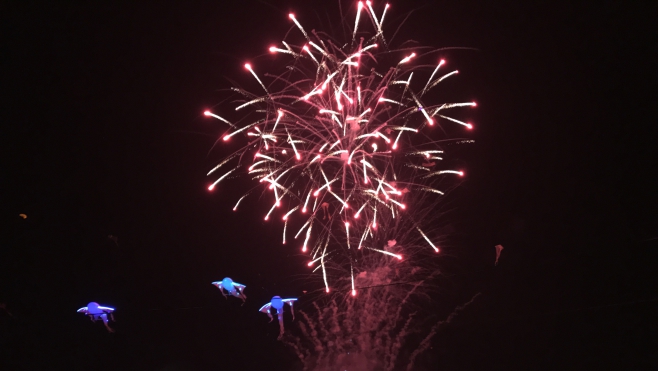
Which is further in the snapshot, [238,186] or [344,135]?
[238,186]

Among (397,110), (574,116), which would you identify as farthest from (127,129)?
(574,116)

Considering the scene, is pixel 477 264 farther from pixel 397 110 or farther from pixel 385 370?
pixel 397 110

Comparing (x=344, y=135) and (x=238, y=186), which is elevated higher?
(x=344, y=135)
